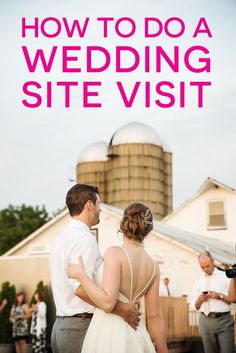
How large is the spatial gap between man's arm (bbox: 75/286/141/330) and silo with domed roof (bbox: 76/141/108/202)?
34.9m

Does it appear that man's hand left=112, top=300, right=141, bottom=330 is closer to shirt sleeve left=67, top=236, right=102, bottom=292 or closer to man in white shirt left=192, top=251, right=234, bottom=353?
shirt sleeve left=67, top=236, right=102, bottom=292

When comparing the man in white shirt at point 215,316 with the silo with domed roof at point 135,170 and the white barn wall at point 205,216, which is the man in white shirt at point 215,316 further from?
the silo with domed roof at point 135,170

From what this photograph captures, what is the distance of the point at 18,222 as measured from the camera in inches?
2140

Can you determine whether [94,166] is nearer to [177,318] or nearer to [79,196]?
[177,318]

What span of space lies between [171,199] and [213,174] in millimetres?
6998

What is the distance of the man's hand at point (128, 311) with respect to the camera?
416 centimetres

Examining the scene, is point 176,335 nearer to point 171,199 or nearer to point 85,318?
point 85,318

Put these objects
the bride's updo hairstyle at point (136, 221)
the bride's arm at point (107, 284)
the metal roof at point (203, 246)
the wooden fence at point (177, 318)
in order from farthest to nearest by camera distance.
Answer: the metal roof at point (203, 246) < the wooden fence at point (177, 318) < the bride's updo hairstyle at point (136, 221) < the bride's arm at point (107, 284)

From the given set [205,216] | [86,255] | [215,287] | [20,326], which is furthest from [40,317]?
[205,216]

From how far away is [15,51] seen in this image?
12805mm

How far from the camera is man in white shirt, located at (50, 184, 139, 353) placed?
4.52 m

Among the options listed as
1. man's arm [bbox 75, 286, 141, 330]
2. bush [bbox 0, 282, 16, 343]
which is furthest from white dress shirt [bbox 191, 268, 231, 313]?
bush [bbox 0, 282, 16, 343]

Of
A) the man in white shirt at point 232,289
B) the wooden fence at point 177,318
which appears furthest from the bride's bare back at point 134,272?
the wooden fence at point 177,318

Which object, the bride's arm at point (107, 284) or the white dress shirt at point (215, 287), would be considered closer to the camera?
the bride's arm at point (107, 284)
